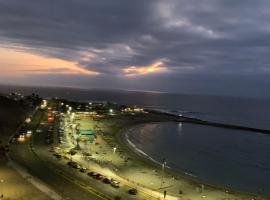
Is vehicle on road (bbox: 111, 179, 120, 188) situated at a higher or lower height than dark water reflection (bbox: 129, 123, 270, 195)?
higher

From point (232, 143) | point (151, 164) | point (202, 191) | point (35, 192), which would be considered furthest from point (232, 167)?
point (35, 192)

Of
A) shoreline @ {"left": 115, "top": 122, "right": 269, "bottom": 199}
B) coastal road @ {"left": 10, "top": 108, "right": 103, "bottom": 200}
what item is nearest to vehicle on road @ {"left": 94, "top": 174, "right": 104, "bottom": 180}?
coastal road @ {"left": 10, "top": 108, "right": 103, "bottom": 200}

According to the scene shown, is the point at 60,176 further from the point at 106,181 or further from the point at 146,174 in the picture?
the point at 146,174

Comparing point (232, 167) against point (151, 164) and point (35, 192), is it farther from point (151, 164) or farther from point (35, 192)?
point (35, 192)

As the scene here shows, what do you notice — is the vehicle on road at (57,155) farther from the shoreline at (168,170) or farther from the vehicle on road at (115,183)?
the shoreline at (168,170)

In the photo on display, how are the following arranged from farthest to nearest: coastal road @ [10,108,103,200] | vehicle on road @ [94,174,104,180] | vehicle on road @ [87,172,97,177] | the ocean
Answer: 1. the ocean
2. vehicle on road @ [87,172,97,177]
3. vehicle on road @ [94,174,104,180]
4. coastal road @ [10,108,103,200]

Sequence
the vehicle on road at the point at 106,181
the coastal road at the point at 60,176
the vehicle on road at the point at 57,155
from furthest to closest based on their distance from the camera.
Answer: the vehicle on road at the point at 57,155, the vehicle on road at the point at 106,181, the coastal road at the point at 60,176

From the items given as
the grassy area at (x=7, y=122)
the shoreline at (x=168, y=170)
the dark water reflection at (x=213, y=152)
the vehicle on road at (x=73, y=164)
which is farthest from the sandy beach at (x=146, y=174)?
the grassy area at (x=7, y=122)

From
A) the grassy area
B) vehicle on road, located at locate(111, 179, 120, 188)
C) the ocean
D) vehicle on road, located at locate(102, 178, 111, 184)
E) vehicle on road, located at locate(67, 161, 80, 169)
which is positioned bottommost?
the ocean

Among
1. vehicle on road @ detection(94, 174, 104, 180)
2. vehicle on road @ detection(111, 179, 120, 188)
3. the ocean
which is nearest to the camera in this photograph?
vehicle on road @ detection(111, 179, 120, 188)

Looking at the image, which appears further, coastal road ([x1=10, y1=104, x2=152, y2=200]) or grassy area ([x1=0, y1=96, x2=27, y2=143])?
grassy area ([x1=0, y1=96, x2=27, y2=143])

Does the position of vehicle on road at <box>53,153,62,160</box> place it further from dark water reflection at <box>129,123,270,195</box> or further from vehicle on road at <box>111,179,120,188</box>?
dark water reflection at <box>129,123,270,195</box>
